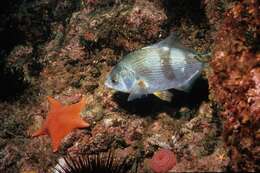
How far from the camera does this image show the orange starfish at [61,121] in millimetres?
5215

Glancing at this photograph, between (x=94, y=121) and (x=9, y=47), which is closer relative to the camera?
(x=94, y=121)

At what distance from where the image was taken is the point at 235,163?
12.6ft

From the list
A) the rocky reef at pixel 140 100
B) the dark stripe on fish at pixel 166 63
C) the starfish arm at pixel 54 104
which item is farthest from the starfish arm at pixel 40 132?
the dark stripe on fish at pixel 166 63

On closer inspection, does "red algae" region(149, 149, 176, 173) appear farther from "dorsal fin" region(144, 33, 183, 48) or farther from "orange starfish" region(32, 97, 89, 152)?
"dorsal fin" region(144, 33, 183, 48)

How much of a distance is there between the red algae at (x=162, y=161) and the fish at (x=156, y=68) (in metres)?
1.03

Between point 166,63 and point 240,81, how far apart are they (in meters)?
1.15

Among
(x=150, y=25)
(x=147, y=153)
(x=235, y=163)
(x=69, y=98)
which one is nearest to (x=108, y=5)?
(x=150, y=25)

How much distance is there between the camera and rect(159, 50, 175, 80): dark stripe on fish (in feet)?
15.0

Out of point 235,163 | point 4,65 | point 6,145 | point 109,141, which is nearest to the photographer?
point 235,163

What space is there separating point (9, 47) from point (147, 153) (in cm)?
426

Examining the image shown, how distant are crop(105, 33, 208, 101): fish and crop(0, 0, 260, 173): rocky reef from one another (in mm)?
404

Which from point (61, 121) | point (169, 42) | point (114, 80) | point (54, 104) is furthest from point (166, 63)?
point (54, 104)

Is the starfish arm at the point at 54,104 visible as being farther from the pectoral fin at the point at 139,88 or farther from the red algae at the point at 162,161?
the red algae at the point at 162,161

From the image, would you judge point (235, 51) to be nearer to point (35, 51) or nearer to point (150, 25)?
point (150, 25)
